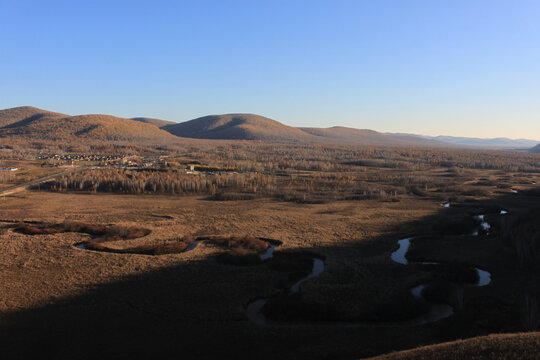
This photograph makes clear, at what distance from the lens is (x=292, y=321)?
20.2m

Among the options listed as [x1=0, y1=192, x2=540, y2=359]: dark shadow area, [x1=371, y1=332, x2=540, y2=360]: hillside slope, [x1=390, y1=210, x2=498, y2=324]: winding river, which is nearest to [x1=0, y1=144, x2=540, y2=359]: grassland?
[x1=0, y1=192, x2=540, y2=359]: dark shadow area

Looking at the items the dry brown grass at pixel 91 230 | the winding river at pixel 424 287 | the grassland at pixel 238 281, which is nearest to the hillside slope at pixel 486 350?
the grassland at pixel 238 281

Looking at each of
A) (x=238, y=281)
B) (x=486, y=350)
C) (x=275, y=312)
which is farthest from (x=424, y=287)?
(x=486, y=350)

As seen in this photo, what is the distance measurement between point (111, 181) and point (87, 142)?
11229 cm

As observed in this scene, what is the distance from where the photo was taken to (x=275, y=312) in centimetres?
2088

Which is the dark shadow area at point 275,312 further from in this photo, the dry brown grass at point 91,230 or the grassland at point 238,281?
the dry brown grass at point 91,230

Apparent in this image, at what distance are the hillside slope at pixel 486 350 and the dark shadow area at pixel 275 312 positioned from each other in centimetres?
291

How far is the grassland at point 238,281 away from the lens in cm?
1780

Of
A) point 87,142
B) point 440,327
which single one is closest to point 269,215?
point 440,327

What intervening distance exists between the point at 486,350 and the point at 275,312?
1009cm

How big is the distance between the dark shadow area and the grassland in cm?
8

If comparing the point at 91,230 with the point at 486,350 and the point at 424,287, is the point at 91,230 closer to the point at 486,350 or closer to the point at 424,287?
the point at 424,287

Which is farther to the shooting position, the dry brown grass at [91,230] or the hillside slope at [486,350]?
the dry brown grass at [91,230]

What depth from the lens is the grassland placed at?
1780cm
